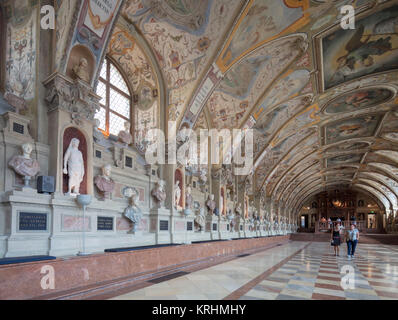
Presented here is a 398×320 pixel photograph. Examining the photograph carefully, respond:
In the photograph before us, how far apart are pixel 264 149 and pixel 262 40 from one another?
30.0ft

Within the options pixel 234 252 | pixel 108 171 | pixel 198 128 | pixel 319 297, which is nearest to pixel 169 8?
pixel 108 171

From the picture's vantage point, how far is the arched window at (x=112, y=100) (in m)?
9.42

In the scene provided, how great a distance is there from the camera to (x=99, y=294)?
16.0 ft

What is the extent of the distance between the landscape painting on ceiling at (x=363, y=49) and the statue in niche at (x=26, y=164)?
37.9 ft

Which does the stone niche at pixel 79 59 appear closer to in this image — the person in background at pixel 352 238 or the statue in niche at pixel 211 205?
the statue in niche at pixel 211 205

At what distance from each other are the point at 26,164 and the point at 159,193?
4815 millimetres

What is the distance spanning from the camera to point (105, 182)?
293 inches

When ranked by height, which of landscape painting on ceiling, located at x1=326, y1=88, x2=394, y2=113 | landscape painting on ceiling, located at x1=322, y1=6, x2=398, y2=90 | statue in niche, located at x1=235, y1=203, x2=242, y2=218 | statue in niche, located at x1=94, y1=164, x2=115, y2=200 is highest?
landscape painting on ceiling, located at x1=322, y1=6, x2=398, y2=90

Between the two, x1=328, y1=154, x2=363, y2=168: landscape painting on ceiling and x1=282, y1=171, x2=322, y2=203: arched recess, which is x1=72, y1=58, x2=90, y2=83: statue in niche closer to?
x1=328, y1=154, x2=363, y2=168: landscape painting on ceiling

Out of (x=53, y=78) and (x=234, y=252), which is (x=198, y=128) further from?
(x=53, y=78)

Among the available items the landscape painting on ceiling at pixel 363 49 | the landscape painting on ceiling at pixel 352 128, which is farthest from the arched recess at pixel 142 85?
the landscape painting on ceiling at pixel 352 128

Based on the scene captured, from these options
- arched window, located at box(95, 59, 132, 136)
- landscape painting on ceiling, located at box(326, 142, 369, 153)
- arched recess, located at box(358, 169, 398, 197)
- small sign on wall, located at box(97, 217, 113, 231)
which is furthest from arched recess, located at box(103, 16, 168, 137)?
arched recess, located at box(358, 169, 398, 197)

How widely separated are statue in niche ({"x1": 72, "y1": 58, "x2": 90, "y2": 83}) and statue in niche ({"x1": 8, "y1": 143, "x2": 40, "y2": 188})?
83.2 inches

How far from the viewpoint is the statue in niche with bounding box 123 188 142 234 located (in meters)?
8.24
